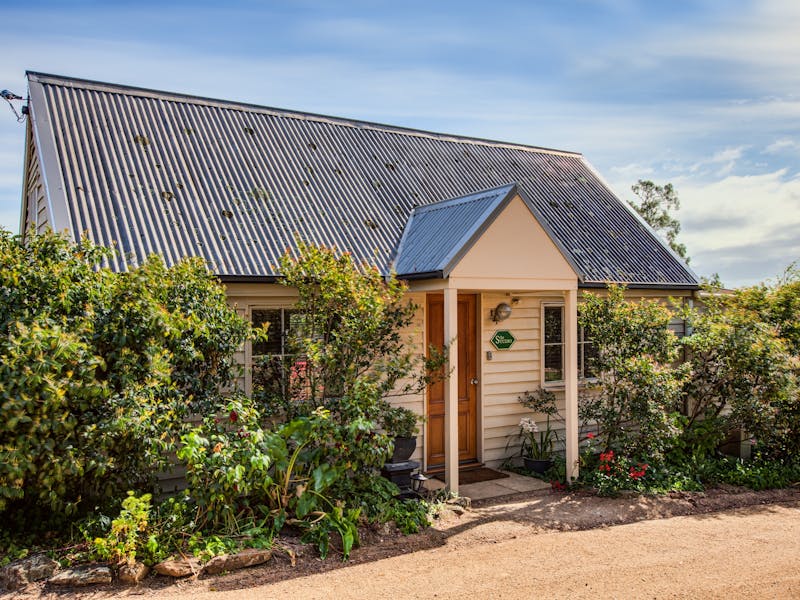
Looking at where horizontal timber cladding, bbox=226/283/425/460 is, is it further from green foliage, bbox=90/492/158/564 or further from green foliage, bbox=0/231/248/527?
green foliage, bbox=90/492/158/564

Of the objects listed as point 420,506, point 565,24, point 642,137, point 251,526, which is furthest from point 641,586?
point 642,137

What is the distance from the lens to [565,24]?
7.77 metres

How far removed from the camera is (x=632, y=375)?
9180 mm

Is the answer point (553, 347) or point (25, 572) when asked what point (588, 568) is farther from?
point (553, 347)

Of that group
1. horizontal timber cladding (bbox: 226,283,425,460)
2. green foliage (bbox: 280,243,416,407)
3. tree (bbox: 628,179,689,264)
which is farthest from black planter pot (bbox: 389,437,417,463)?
tree (bbox: 628,179,689,264)

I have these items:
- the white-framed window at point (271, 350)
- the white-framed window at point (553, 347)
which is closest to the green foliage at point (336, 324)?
the white-framed window at point (271, 350)

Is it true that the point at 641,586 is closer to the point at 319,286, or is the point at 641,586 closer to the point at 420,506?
the point at 420,506

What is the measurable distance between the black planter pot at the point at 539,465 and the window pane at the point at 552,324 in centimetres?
203

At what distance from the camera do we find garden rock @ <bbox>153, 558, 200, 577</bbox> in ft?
A: 18.5

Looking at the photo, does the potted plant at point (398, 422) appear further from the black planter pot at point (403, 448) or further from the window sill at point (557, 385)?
the window sill at point (557, 385)

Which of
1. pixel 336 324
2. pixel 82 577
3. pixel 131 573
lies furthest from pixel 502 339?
pixel 82 577

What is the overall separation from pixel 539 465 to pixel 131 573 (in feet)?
20.1

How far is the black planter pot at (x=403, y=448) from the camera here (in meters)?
8.30

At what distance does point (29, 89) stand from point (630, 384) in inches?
389
